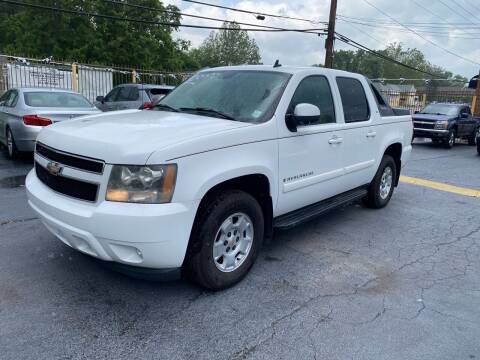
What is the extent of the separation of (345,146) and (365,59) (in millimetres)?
104015

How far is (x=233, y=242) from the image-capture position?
3.53 metres

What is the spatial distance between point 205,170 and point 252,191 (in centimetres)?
75

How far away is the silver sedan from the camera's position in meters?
7.75

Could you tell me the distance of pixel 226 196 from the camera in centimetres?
331

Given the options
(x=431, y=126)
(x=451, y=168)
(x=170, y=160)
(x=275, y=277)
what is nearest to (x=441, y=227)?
(x=275, y=277)

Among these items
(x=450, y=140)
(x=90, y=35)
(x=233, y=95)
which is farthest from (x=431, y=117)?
(x=90, y=35)

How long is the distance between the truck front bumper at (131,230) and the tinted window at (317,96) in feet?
5.55

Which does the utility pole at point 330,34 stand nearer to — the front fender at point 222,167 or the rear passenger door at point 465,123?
the rear passenger door at point 465,123

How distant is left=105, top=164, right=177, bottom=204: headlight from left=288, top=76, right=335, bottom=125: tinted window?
63.1 inches

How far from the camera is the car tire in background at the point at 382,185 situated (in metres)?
5.85

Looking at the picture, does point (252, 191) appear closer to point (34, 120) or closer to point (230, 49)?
point (34, 120)

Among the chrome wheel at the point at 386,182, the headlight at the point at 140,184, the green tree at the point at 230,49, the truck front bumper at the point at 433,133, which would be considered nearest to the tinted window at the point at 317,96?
the headlight at the point at 140,184

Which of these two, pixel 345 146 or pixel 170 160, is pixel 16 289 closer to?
pixel 170 160

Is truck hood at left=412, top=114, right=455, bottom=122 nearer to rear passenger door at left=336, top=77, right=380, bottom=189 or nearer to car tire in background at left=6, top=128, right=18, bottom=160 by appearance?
rear passenger door at left=336, top=77, right=380, bottom=189
